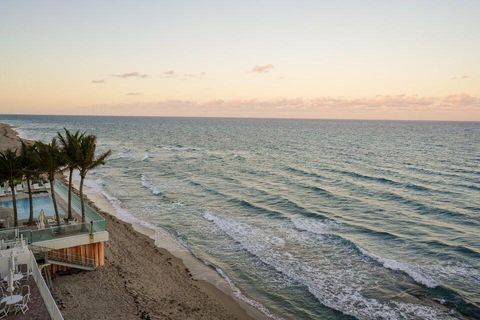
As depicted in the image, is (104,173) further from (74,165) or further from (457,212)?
(457,212)

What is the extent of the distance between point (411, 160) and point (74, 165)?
6226 centimetres

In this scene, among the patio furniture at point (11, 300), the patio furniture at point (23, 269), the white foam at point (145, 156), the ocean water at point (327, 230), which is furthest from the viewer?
the white foam at point (145, 156)

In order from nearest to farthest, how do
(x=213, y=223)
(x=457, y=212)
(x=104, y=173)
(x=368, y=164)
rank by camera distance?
(x=213, y=223), (x=457, y=212), (x=104, y=173), (x=368, y=164)

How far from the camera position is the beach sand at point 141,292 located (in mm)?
15445

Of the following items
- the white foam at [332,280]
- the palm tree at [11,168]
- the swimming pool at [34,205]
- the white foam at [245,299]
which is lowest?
the white foam at [245,299]

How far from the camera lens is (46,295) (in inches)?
487

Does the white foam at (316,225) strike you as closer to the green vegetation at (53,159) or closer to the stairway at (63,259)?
the stairway at (63,259)

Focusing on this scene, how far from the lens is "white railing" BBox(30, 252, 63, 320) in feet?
36.8

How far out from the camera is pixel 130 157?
228 ft

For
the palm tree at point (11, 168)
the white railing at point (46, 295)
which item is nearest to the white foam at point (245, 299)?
the white railing at point (46, 295)

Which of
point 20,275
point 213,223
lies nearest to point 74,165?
point 20,275

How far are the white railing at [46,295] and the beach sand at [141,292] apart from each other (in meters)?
1.87

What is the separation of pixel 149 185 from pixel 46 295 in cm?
3217

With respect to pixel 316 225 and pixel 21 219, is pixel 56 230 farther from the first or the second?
pixel 316 225
